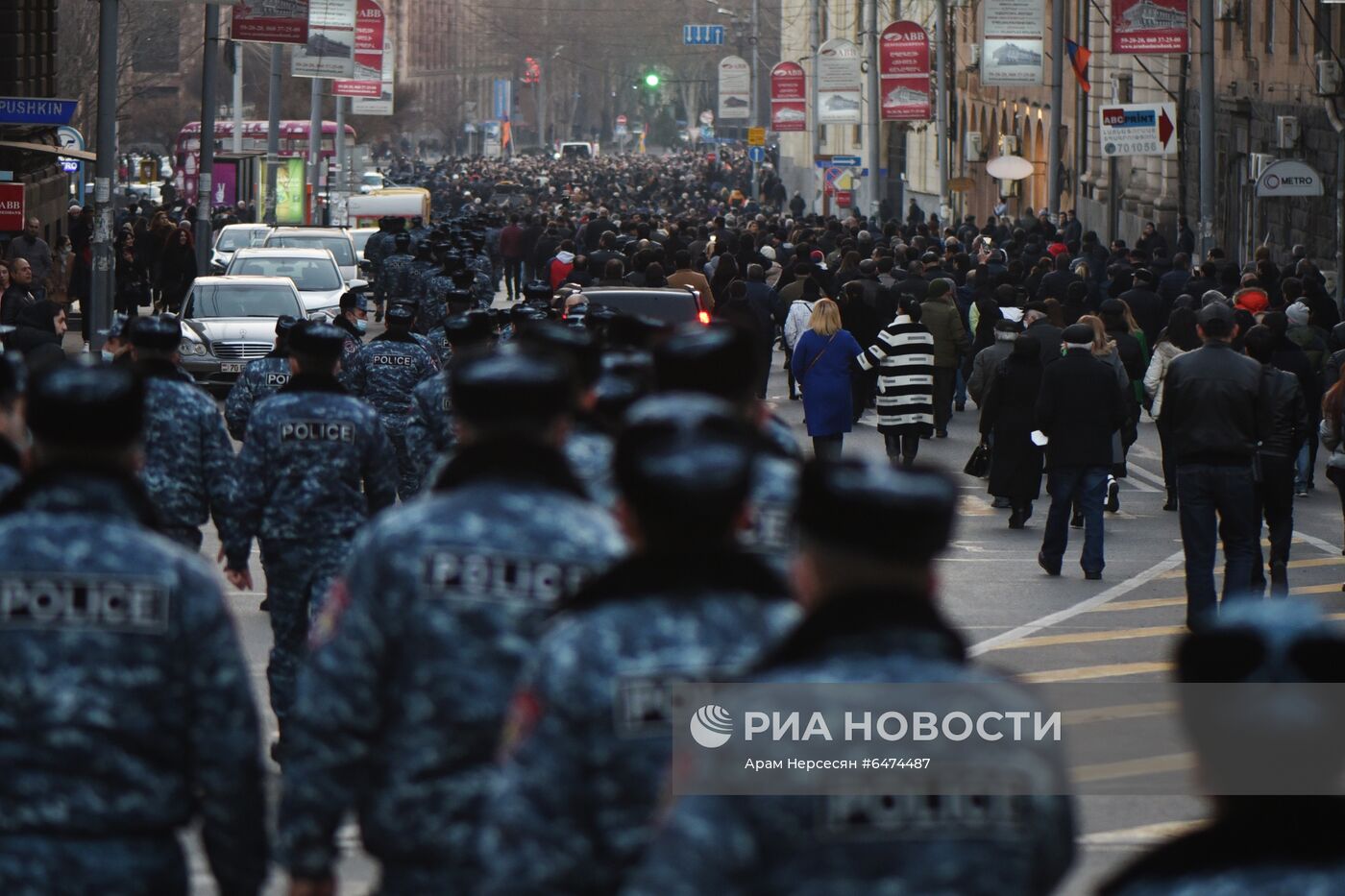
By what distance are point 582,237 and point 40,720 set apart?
36.1 m

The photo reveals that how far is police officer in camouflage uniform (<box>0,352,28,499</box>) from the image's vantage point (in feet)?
20.2

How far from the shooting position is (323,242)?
38.1 metres

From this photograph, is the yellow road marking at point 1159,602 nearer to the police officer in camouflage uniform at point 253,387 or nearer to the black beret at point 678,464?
the police officer in camouflage uniform at point 253,387

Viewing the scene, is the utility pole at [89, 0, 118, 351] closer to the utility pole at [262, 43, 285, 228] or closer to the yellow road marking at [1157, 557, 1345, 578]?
the yellow road marking at [1157, 557, 1345, 578]

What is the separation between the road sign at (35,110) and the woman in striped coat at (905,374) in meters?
11.0

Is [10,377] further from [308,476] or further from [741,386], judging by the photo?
[741,386]

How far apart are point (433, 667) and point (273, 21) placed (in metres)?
30.8

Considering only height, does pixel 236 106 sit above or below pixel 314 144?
above

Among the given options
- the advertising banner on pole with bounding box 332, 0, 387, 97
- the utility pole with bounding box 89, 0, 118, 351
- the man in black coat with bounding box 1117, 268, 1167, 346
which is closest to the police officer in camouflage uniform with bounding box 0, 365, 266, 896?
the man in black coat with bounding box 1117, 268, 1167, 346

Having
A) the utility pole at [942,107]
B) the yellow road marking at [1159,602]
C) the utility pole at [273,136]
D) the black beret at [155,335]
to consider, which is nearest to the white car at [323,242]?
the utility pole at [273,136]

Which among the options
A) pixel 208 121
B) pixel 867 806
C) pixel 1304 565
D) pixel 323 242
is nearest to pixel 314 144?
pixel 323 242

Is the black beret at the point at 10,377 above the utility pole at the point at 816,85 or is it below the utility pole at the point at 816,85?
below

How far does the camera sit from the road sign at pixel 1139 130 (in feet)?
107

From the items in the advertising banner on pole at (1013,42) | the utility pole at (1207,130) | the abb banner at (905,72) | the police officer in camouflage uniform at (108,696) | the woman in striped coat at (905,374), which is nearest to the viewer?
the police officer in camouflage uniform at (108,696)
